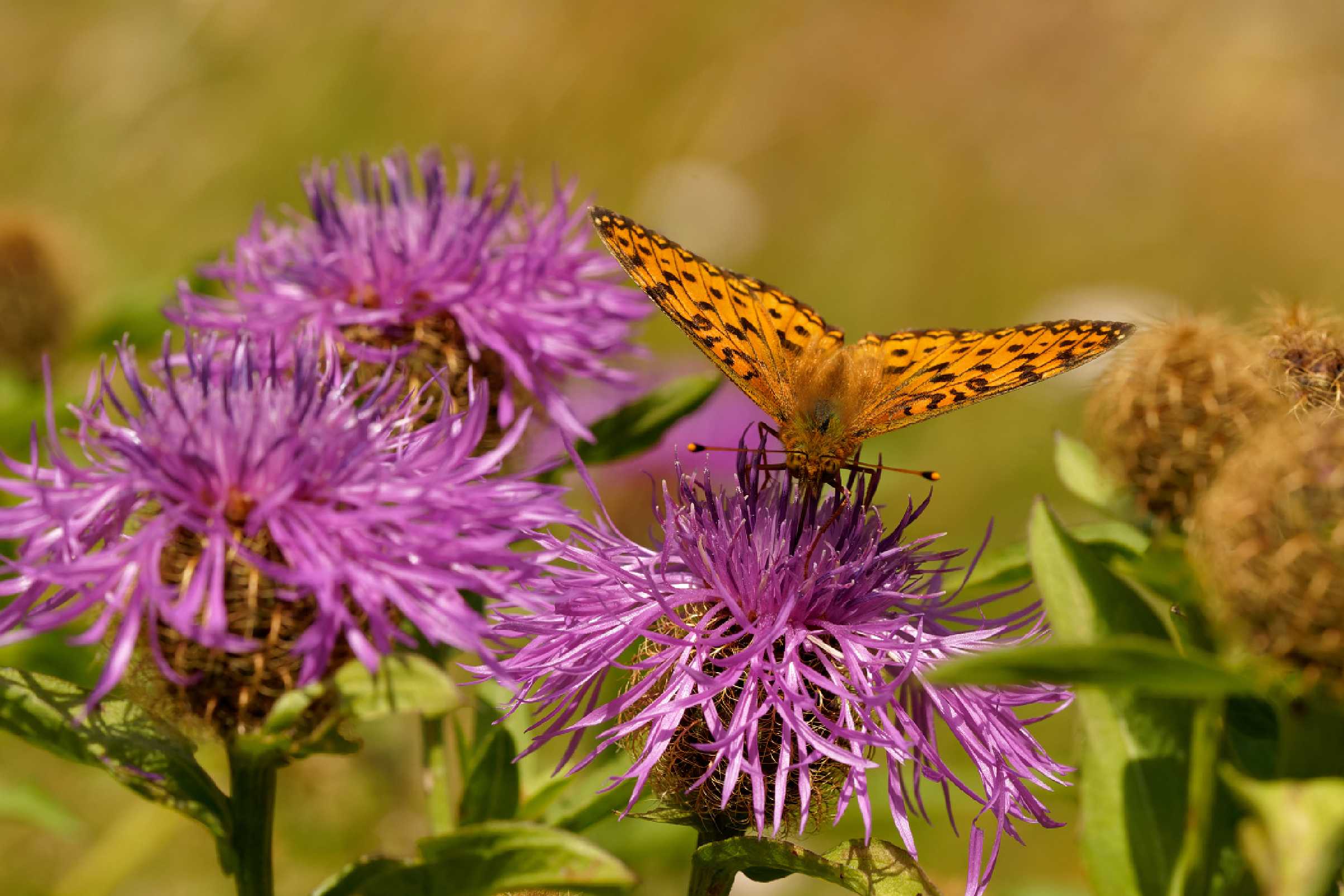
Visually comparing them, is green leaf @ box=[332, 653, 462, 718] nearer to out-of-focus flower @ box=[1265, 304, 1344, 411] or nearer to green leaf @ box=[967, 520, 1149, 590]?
green leaf @ box=[967, 520, 1149, 590]

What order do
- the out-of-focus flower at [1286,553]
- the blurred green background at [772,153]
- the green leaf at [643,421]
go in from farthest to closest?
the blurred green background at [772,153] → the green leaf at [643,421] → the out-of-focus flower at [1286,553]

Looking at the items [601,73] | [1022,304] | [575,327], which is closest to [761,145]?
[601,73]

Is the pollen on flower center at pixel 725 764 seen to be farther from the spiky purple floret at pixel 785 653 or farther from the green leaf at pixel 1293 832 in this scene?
the green leaf at pixel 1293 832

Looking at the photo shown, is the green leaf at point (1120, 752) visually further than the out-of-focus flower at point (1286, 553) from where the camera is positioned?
Yes

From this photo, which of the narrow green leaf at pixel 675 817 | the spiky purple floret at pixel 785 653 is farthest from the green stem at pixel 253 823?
the narrow green leaf at pixel 675 817

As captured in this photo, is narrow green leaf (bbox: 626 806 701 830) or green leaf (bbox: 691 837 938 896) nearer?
green leaf (bbox: 691 837 938 896)

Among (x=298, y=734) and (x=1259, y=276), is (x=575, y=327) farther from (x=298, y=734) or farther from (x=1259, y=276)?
(x=1259, y=276)

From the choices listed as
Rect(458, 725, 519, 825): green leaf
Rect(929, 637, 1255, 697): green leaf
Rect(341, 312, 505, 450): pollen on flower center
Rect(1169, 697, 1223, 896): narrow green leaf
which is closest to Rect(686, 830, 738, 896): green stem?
Rect(458, 725, 519, 825): green leaf
